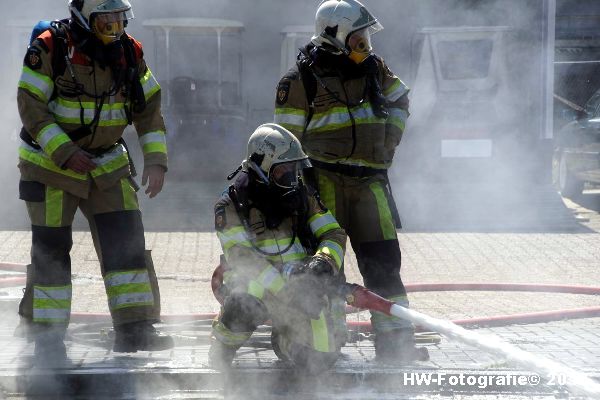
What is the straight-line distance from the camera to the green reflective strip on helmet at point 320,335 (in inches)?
183

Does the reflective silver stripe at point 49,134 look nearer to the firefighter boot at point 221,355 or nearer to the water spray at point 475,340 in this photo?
the firefighter boot at point 221,355

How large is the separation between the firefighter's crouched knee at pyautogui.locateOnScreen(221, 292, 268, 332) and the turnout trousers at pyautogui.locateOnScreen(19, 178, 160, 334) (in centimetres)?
58

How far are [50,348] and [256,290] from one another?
983 millimetres

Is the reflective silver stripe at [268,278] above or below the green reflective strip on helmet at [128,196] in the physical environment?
below

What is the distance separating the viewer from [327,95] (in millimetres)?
5086

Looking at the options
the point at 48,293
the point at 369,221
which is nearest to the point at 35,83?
the point at 48,293

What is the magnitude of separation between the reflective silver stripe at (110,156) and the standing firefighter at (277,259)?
0.64 metres

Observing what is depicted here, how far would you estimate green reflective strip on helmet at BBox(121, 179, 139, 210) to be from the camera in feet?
16.8

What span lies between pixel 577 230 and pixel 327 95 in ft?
19.2

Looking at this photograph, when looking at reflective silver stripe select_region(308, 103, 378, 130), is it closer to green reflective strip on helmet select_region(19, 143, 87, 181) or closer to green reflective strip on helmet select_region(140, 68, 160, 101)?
green reflective strip on helmet select_region(140, 68, 160, 101)

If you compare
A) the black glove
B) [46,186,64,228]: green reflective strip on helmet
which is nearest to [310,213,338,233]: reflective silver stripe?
the black glove

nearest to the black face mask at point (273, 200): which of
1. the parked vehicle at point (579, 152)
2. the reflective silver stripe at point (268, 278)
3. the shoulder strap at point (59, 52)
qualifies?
the reflective silver stripe at point (268, 278)

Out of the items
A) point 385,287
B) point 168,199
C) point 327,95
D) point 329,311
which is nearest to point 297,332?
point 329,311

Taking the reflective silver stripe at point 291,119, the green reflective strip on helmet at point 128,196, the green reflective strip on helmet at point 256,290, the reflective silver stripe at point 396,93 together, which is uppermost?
the reflective silver stripe at point 396,93
